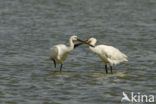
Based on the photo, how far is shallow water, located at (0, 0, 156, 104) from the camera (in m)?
12.5

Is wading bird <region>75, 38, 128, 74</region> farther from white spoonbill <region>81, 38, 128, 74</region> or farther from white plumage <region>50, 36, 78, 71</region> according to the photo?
white plumage <region>50, 36, 78, 71</region>

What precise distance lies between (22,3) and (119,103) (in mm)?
23918

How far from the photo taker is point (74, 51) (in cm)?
1883

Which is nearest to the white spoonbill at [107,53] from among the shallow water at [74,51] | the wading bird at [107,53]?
the wading bird at [107,53]

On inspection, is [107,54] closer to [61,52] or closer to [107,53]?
[107,53]

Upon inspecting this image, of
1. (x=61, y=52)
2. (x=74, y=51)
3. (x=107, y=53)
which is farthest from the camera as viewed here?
(x=74, y=51)

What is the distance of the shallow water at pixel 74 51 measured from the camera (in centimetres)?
1251

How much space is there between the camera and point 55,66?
16.0m

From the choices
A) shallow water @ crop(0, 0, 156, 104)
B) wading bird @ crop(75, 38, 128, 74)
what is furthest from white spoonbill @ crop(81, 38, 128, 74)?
shallow water @ crop(0, 0, 156, 104)

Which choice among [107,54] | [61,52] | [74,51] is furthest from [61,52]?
[74,51]

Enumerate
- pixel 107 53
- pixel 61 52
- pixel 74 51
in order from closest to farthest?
pixel 107 53 < pixel 61 52 < pixel 74 51

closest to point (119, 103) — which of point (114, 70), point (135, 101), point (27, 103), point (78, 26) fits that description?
point (135, 101)

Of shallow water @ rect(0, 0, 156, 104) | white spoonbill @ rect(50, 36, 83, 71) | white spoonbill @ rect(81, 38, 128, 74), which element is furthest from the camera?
white spoonbill @ rect(50, 36, 83, 71)

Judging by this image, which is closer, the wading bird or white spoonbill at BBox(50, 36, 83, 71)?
the wading bird
